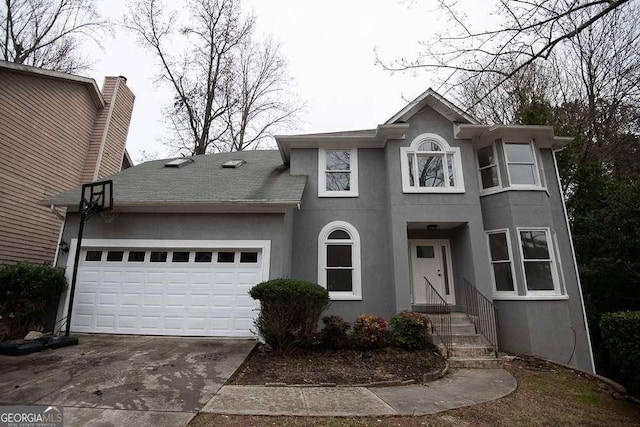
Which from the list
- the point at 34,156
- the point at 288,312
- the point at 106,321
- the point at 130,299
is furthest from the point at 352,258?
the point at 34,156

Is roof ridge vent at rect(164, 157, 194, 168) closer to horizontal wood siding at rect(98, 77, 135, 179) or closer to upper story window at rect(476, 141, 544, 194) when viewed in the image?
horizontal wood siding at rect(98, 77, 135, 179)

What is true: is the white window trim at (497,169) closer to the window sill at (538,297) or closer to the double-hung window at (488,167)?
the double-hung window at (488,167)

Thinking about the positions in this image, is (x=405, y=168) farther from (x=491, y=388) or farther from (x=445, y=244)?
(x=491, y=388)

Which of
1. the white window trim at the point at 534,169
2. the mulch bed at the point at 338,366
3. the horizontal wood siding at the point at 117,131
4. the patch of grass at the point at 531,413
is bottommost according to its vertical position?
the patch of grass at the point at 531,413

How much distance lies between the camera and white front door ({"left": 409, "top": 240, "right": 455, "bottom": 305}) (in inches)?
372

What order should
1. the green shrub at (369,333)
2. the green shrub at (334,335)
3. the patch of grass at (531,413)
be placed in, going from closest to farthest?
the patch of grass at (531,413)
the green shrub at (369,333)
the green shrub at (334,335)

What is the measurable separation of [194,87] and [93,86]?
7.26 metres

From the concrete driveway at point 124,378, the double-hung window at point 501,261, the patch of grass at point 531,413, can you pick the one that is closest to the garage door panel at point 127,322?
the concrete driveway at point 124,378

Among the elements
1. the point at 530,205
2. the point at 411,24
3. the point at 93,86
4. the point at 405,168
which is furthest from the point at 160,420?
the point at 93,86

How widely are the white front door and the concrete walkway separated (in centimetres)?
388

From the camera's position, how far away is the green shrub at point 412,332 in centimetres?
706

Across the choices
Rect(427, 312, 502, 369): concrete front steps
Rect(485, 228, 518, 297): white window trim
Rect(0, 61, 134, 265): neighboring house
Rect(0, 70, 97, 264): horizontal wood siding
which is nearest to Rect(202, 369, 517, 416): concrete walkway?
Rect(427, 312, 502, 369): concrete front steps

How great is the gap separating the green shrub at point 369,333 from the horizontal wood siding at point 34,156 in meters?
10.2

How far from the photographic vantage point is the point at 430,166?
31.3ft
